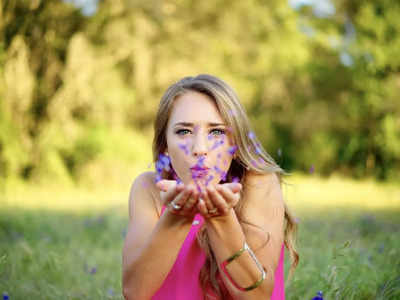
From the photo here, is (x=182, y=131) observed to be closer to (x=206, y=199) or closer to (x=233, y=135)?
(x=233, y=135)

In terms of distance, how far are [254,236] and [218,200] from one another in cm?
50

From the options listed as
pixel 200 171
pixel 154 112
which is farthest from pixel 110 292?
pixel 154 112

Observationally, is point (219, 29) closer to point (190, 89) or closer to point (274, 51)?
point (274, 51)

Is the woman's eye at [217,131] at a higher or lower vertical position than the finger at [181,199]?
higher

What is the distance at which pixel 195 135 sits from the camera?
1.86 m

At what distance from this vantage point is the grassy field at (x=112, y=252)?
272 cm

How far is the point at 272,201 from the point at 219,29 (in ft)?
46.3

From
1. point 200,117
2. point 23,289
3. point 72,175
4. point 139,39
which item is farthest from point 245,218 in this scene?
point 72,175

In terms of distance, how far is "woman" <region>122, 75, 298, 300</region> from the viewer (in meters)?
1.60

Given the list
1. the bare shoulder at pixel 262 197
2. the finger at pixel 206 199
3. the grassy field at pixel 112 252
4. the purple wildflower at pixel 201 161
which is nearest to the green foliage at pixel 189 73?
the grassy field at pixel 112 252

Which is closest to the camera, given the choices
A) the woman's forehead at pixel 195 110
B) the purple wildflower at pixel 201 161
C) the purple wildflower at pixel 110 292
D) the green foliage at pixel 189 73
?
the purple wildflower at pixel 201 161

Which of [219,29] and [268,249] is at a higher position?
[219,29]

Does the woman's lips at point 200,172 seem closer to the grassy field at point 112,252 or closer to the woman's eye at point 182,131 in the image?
A: the woman's eye at point 182,131

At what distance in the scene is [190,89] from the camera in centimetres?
204
